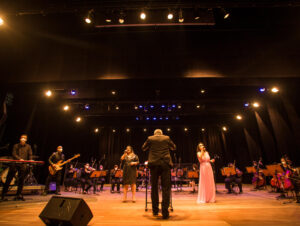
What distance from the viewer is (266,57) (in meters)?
6.35

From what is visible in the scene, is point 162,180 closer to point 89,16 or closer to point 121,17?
point 121,17

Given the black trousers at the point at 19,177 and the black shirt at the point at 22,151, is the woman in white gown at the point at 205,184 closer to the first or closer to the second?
the black trousers at the point at 19,177

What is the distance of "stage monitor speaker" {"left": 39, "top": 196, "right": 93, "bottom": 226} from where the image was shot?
2.13m

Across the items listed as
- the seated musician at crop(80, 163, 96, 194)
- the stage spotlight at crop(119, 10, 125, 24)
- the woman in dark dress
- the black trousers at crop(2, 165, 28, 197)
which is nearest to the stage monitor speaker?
the woman in dark dress

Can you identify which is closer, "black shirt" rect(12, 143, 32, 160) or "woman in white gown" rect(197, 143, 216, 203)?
"woman in white gown" rect(197, 143, 216, 203)

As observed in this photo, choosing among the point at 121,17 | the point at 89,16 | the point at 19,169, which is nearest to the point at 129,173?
the point at 19,169

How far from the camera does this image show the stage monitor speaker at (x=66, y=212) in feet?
6.98

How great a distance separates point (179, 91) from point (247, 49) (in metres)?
3.60

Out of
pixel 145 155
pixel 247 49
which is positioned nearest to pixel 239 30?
pixel 247 49

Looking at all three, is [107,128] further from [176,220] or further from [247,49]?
[176,220]

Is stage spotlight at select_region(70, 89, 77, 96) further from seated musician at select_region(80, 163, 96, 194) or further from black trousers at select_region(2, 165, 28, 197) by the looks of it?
black trousers at select_region(2, 165, 28, 197)

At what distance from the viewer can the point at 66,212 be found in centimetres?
217

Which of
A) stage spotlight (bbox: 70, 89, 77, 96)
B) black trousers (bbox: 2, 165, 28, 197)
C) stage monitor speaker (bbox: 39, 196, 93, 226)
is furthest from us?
stage spotlight (bbox: 70, 89, 77, 96)

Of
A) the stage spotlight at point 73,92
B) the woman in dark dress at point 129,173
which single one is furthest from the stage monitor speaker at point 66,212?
the stage spotlight at point 73,92
